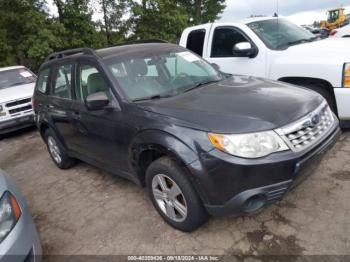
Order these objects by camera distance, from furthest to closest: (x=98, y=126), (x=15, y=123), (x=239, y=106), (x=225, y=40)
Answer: (x=15, y=123)
(x=225, y=40)
(x=98, y=126)
(x=239, y=106)

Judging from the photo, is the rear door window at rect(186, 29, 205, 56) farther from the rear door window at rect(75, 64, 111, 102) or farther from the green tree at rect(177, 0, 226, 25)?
the green tree at rect(177, 0, 226, 25)

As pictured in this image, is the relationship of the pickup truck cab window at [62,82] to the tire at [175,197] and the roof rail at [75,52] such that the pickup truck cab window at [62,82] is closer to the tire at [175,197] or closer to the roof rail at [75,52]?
the roof rail at [75,52]

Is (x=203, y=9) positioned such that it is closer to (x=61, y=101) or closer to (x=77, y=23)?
(x=77, y=23)

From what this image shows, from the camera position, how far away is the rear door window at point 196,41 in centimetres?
596

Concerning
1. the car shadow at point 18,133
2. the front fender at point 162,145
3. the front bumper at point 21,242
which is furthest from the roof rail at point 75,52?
the car shadow at point 18,133

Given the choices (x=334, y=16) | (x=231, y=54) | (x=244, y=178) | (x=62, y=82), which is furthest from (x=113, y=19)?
(x=334, y=16)

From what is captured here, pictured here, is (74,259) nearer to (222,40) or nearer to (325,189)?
(325,189)

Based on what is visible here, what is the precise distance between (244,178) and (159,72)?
1.70 m

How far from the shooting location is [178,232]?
10.0 feet

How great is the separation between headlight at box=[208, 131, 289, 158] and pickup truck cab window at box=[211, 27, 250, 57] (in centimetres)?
327

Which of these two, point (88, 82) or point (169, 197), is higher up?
point (88, 82)

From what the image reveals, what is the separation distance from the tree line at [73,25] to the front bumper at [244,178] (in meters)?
11.6

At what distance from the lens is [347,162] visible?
393 cm

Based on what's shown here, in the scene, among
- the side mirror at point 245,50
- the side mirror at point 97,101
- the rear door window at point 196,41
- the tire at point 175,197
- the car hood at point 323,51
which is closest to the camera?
the tire at point 175,197
